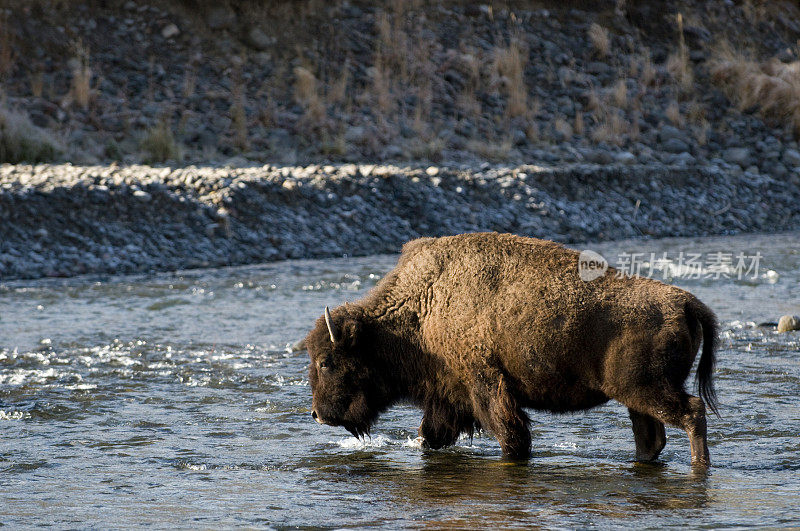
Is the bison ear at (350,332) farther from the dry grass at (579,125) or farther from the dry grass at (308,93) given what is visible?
the dry grass at (579,125)

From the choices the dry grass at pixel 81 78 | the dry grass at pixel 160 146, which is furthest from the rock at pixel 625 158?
the dry grass at pixel 81 78

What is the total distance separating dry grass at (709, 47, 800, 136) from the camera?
76.1ft

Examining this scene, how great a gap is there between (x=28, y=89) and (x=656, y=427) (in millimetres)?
17502

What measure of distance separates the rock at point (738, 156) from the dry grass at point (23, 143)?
12398 millimetres

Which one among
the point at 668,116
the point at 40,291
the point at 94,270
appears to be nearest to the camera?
the point at 40,291

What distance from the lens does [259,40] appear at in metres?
23.4

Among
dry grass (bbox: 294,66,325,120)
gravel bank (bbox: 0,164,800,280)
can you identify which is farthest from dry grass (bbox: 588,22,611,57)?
dry grass (bbox: 294,66,325,120)

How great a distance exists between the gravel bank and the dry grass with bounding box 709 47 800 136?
12.7 ft

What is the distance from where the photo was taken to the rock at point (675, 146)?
71.3 feet

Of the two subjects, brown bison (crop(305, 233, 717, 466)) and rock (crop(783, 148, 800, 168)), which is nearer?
brown bison (crop(305, 233, 717, 466))

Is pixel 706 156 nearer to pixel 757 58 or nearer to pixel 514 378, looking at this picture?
pixel 757 58

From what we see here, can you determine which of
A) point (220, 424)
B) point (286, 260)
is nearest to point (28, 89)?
point (286, 260)

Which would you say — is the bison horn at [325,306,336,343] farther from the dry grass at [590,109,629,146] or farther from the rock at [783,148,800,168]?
the rock at [783,148,800,168]

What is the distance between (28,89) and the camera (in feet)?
69.3
